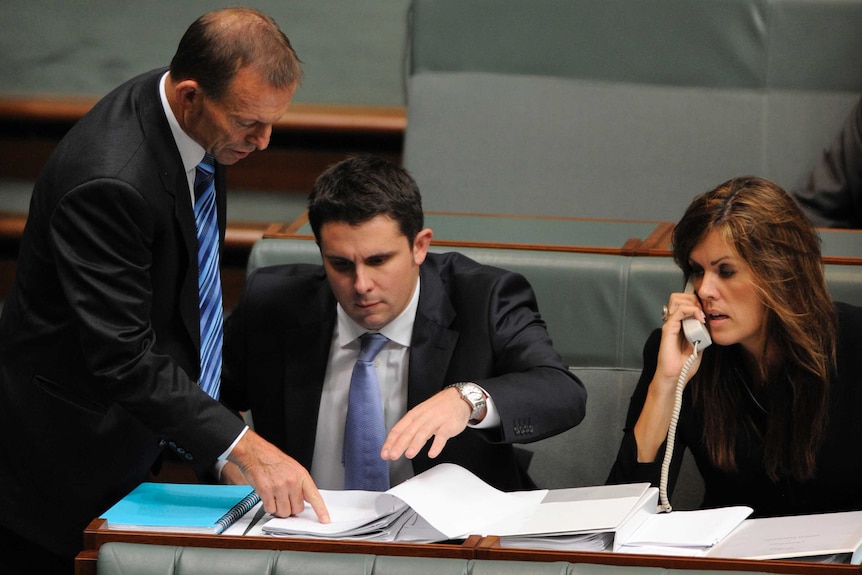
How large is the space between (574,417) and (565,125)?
4.61 ft

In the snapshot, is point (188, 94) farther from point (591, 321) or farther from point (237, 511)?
point (591, 321)

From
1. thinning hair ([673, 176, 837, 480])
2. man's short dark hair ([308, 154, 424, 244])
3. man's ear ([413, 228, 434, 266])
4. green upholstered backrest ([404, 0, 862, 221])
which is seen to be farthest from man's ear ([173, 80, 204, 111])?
green upholstered backrest ([404, 0, 862, 221])

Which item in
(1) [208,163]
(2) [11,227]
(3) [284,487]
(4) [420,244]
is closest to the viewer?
(3) [284,487]

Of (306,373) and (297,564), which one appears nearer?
(297,564)

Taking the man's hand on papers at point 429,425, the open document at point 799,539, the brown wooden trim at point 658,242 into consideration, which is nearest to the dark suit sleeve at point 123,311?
the man's hand on papers at point 429,425

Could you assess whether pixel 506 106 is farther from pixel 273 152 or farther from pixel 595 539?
pixel 595 539

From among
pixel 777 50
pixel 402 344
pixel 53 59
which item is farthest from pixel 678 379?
pixel 53 59

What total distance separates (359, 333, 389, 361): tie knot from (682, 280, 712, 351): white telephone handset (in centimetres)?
47

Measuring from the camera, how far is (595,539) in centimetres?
134

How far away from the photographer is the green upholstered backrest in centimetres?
296

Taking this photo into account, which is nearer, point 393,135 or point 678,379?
point 678,379

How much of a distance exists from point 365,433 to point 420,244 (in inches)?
12.1

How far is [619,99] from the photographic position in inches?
119

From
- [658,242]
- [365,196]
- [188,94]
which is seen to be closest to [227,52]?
[188,94]
